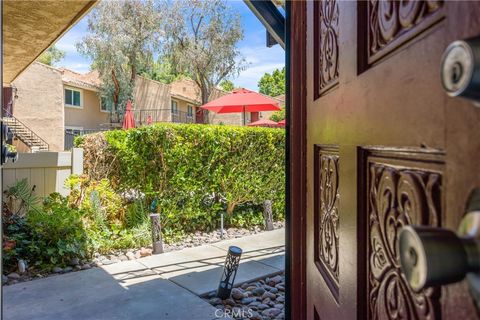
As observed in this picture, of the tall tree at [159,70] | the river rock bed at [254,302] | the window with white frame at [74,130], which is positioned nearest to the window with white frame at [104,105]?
the window with white frame at [74,130]

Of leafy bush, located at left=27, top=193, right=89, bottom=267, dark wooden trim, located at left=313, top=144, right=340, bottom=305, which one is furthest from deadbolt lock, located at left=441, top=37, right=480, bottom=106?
leafy bush, located at left=27, top=193, right=89, bottom=267

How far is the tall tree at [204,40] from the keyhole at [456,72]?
58.7 feet

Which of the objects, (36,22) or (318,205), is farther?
(36,22)

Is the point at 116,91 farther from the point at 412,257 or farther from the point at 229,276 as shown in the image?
the point at 412,257

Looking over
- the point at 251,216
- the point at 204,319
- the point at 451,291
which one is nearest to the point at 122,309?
the point at 204,319

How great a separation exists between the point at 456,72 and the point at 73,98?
2099 centimetres

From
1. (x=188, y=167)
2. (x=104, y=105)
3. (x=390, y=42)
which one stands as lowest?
(x=188, y=167)

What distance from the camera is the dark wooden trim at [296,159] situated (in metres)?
1.45

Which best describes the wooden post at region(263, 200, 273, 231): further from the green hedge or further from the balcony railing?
the balcony railing

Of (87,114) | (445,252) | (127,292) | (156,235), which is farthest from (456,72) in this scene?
(87,114)

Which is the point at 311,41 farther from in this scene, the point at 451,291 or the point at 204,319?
Answer: the point at 204,319

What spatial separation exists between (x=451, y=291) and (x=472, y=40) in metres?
0.28

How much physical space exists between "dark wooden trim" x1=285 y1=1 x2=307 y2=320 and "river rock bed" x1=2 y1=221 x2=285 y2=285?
296 cm

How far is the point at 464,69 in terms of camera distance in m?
0.33
